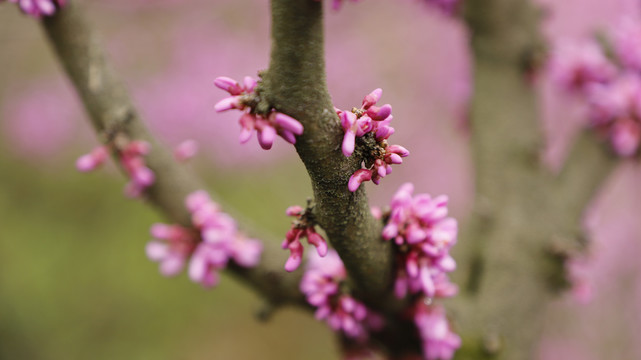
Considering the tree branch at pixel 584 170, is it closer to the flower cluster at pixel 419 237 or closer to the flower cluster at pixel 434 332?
the flower cluster at pixel 434 332

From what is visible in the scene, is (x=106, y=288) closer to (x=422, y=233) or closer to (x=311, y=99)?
(x=422, y=233)

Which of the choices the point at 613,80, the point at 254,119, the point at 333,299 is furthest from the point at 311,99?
the point at 613,80

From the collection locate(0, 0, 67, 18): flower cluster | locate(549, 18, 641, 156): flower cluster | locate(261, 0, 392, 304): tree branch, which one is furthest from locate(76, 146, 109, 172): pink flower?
locate(549, 18, 641, 156): flower cluster

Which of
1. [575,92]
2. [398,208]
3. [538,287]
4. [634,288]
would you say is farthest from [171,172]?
[634,288]

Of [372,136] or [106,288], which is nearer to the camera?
[372,136]

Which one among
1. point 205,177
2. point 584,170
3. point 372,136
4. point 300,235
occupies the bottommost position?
point 205,177

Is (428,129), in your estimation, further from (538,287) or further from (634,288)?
(538,287)
